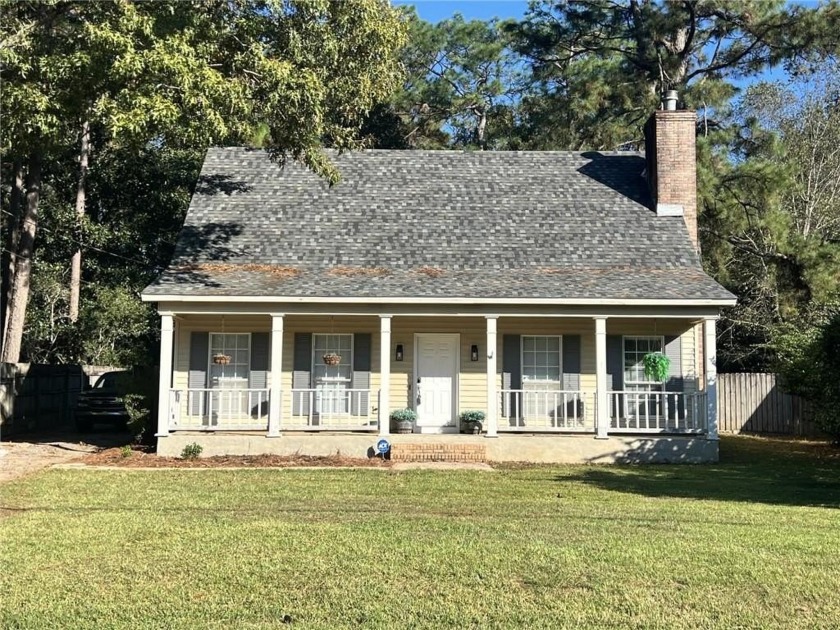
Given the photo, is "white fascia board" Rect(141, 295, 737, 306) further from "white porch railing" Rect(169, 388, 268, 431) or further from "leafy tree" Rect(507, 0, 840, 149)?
"leafy tree" Rect(507, 0, 840, 149)

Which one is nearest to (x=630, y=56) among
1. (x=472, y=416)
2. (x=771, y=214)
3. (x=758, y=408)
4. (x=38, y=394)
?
(x=771, y=214)

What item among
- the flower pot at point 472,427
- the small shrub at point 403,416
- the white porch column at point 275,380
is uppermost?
the white porch column at point 275,380

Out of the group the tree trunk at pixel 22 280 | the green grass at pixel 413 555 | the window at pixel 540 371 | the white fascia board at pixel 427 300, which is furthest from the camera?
the tree trunk at pixel 22 280

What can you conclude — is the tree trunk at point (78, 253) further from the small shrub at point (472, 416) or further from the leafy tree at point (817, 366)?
the leafy tree at point (817, 366)

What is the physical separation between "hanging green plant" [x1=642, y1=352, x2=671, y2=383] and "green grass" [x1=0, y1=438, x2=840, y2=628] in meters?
3.50

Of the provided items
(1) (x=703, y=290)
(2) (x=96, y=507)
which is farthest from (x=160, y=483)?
(1) (x=703, y=290)

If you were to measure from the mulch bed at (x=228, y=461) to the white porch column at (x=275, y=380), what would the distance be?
63 centimetres

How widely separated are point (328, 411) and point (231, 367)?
7.05ft

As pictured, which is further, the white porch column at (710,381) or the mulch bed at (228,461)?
the white porch column at (710,381)

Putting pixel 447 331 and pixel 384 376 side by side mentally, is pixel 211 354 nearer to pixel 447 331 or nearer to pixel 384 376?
pixel 384 376

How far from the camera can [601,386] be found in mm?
13969

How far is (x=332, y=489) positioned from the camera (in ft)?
33.9

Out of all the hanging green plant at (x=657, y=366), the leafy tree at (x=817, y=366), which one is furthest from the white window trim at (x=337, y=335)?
the leafy tree at (x=817, y=366)

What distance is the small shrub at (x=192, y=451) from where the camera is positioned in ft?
44.4
